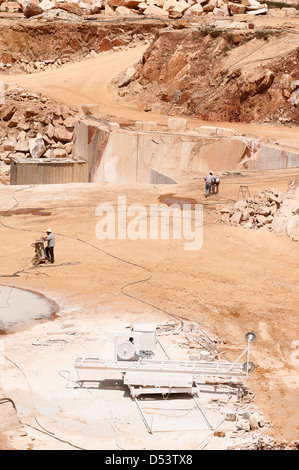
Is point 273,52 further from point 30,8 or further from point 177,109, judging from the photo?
point 30,8

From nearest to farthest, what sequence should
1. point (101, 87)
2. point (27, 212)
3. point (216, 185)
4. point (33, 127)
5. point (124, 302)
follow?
point (124, 302)
point (27, 212)
point (216, 185)
point (33, 127)
point (101, 87)

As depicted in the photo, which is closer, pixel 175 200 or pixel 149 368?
pixel 149 368

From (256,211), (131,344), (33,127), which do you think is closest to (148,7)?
(33,127)

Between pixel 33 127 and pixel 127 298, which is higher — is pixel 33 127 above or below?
above

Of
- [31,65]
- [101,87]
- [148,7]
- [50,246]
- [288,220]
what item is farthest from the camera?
[148,7]

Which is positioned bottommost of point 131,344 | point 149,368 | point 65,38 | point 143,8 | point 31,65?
point 149,368

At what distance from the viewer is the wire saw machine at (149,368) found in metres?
11.3

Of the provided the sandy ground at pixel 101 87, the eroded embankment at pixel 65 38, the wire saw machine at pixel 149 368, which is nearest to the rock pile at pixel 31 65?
the eroded embankment at pixel 65 38

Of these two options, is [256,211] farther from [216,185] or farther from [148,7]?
[148,7]

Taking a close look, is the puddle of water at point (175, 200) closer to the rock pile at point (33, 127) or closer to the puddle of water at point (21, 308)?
the puddle of water at point (21, 308)

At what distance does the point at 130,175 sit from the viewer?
30328 mm

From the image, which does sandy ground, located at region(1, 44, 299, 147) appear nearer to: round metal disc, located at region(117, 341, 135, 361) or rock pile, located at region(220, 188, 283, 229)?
rock pile, located at region(220, 188, 283, 229)

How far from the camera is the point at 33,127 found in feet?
122

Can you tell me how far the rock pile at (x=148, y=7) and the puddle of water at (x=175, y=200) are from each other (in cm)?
2671
